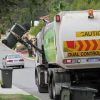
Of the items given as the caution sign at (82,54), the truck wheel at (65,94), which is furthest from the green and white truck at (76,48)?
the truck wheel at (65,94)

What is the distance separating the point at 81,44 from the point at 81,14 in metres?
1.32

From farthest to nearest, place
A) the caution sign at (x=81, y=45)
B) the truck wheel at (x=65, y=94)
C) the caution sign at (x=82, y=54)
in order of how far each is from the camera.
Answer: the caution sign at (x=82, y=54), the caution sign at (x=81, y=45), the truck wheel at (x=65, y=94)

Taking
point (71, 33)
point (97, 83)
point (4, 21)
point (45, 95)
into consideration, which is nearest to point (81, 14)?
point (71, 33)

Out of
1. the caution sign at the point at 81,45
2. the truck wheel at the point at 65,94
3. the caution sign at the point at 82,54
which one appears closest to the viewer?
the truck wheel at the point at 65,94

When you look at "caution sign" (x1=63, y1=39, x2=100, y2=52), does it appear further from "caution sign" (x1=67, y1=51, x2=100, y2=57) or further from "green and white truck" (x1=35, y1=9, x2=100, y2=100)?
"caution sign" (x1=67, y1=51, x2=100, y2=57)

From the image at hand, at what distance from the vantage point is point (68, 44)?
1861 centimetres

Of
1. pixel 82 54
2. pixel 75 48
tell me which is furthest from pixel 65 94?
pixel 82 54

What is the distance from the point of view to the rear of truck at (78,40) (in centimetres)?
1864

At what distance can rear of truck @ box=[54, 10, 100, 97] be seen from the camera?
18.6 m

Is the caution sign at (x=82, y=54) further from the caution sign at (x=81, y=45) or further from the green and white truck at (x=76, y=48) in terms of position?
the caution sign at (x=81, y=45)

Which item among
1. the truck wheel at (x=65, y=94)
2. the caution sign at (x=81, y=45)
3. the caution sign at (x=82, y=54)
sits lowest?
the truck wheel at (x=65, y=94)

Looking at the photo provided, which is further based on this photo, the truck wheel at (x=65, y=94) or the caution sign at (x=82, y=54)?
the caution sign at (x=82, y=54)

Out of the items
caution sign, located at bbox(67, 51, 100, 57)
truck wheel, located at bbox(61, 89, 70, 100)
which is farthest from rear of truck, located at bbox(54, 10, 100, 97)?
truck wheel, located at bbox(61, 89, 70, 100)

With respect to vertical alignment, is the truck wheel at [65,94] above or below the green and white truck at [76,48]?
below
